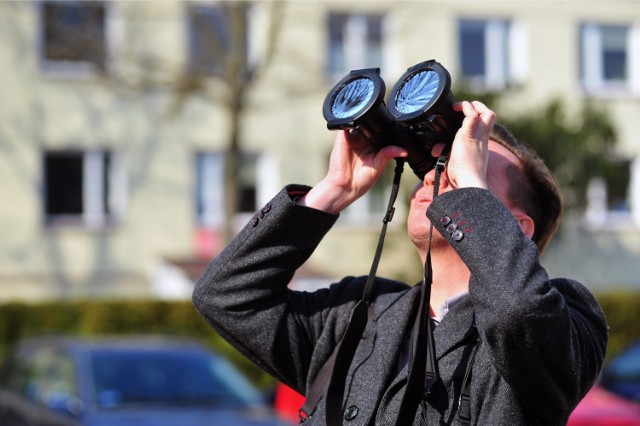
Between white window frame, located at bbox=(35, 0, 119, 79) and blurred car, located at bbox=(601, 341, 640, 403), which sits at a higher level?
white window frame, located at bbox=(35, 0, 119, 79)

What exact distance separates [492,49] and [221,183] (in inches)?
237

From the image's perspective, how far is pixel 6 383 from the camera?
776 centimetres

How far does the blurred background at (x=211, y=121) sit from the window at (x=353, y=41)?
0.03 metres

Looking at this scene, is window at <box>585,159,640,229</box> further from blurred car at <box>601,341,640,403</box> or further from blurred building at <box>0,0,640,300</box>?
blurred car at <box>601,341,640,403</box>

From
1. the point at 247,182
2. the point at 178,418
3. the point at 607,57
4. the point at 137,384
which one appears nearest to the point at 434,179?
the point at 178,418

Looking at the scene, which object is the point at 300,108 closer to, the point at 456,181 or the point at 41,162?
the point at 41,162

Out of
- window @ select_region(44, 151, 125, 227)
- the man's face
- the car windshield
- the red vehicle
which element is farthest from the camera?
window @ select_region(44, 151, 125, 227)

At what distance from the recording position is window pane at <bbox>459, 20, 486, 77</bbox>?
21078 millimetres

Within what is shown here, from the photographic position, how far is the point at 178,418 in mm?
6500

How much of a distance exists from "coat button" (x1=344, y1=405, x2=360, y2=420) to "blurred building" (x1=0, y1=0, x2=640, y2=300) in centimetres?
1492

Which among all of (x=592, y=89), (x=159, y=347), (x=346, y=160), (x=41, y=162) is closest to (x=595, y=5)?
(x=592, y=89)

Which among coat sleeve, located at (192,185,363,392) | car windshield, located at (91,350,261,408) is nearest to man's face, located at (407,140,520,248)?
coat sleeve, located at (192,185,363,392)

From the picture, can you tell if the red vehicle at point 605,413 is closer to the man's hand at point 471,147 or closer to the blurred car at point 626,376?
the blurred car at point 626,376

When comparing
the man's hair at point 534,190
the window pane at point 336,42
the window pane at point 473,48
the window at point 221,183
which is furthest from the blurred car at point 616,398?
the window pane at point 473,48
